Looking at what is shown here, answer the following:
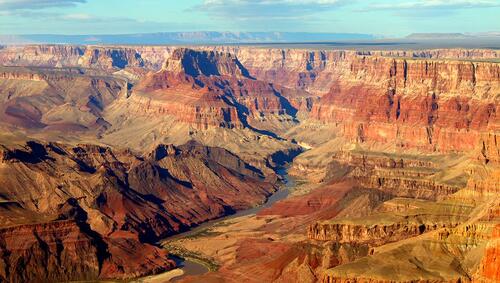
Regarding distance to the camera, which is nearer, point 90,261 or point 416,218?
point 416,218

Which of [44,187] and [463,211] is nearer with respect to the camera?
[463,211]

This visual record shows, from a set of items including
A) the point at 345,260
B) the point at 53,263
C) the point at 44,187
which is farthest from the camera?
the point at 44,187

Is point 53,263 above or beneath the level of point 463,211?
beneath

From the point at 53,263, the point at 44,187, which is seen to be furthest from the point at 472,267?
the point at 44,187

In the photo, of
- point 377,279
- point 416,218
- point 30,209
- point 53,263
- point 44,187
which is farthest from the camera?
point 44,187

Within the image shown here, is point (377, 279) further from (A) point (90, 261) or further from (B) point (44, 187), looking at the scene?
(B) point (44, 187)

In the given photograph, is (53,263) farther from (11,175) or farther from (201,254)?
(11,175)

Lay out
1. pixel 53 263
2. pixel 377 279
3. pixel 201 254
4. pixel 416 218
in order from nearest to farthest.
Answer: pixel 377 279 < pixel 416 218 < pixel 53 263 < pixel 201 254

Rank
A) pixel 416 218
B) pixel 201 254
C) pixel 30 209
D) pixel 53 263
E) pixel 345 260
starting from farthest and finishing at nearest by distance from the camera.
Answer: pixel 30 209, pixel 201 254, pixel 53 263, pixel 416 218, pixel 345 260

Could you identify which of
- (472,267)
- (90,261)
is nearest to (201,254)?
(90,261)
